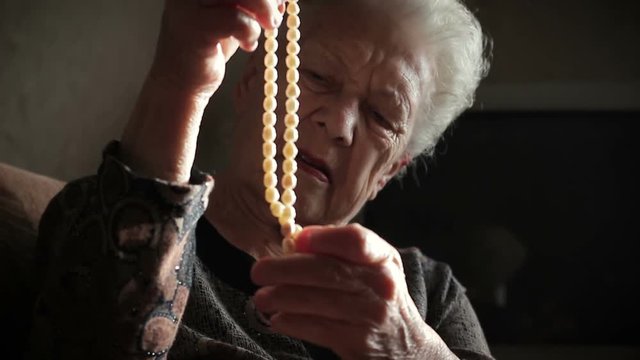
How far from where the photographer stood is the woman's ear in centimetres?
133

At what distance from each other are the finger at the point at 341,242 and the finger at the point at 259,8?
20 centimetres

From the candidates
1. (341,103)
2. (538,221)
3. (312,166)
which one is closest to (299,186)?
(312,166)

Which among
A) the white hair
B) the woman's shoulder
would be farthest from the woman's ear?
the woman's shoulder

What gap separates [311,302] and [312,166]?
0.47 metres

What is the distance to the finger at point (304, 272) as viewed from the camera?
0.63 metres

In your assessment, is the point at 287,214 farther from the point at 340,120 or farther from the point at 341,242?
the point at 340,120

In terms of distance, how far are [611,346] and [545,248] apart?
1.36 ft

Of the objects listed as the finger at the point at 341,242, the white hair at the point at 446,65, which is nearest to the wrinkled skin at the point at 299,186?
the finger at the point at 341,242

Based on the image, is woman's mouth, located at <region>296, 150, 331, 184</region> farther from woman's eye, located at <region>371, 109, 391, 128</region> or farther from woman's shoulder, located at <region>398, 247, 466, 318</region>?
woman's shoulder, located at <region>398, 247, 466, 318</region>

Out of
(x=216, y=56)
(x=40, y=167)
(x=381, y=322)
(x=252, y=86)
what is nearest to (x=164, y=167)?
(x=216, y=56)

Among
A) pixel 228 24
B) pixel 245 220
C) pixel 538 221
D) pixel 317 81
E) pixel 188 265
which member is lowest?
pixel 538 221

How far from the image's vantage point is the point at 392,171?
1383 mm

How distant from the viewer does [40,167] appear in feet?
6.34

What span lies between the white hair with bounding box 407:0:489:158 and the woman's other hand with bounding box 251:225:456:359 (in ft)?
2.12
